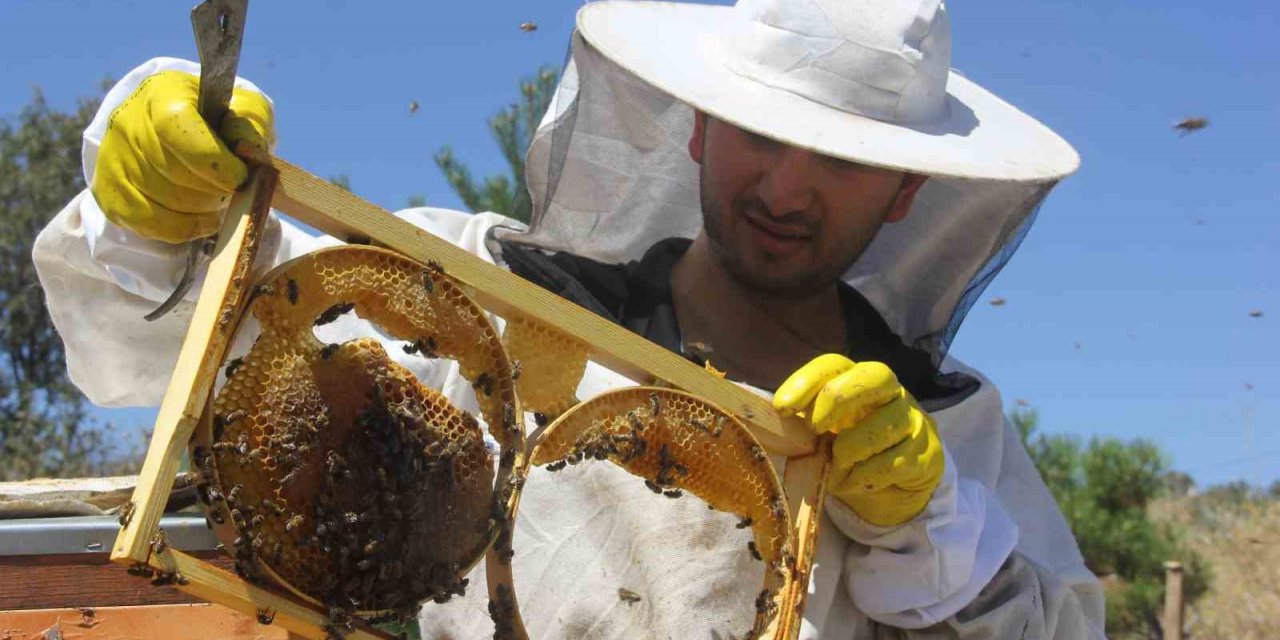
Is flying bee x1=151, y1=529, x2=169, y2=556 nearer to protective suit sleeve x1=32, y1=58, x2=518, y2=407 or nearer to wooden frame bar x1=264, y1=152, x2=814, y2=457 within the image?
wooden frame bar x1=264, y1=152, x2=814, y2=457

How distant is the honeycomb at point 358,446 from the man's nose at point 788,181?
4.61 feet

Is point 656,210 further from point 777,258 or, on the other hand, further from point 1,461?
point 1,461

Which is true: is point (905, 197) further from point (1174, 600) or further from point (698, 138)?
point (1174, 600)

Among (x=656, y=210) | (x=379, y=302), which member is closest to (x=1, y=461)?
(x=656, y=210)

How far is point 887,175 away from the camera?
341 centimetres

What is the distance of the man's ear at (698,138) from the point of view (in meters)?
3.41

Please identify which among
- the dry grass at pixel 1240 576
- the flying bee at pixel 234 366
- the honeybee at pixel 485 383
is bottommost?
the dry grass at pixel 1240 576

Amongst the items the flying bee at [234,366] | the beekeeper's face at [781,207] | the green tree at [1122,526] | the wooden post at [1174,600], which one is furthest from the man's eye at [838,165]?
the green tree at [1122,526]

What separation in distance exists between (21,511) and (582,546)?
1.11 m

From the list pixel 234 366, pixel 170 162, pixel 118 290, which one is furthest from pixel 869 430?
pixel 118 290

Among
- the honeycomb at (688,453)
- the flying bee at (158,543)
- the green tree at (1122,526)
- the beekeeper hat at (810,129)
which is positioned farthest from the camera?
the green tree at (1122,526)

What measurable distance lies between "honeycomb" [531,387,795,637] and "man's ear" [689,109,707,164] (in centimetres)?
132

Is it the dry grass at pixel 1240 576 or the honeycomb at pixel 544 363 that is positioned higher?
the honeycomb at pixel 544 363

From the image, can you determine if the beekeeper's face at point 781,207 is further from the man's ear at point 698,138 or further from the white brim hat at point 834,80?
the white brim hat at point 834,80
